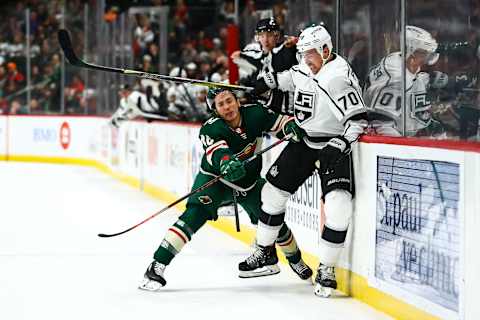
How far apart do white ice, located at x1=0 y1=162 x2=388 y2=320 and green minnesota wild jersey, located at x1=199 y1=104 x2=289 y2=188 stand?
0.65 m

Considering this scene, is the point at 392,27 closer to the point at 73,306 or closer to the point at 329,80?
the point at 329,80

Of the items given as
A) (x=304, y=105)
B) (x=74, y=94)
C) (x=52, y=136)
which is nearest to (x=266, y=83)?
(x=304, y=105)

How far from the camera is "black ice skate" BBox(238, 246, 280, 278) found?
587 centimetres

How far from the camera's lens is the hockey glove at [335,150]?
5.18 m

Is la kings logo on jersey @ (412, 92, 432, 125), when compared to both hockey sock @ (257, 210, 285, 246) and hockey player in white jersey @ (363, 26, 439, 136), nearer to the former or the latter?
hockey player in white jersey @ (363, 26, 439, 136)

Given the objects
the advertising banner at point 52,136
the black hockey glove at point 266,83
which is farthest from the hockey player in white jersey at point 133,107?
the black hockey glove at point 266,83

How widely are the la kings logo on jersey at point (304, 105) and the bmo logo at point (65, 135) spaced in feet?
43.1

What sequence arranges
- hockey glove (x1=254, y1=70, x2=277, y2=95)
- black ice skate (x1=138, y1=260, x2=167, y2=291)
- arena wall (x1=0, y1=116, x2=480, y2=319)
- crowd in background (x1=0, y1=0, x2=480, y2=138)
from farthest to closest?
1. hockey glove (x1=254, y1=70, x2=277, y2=95)
2. black ice skate (x1=138, y1=260, x2=167, y2=291)
3. crowd in background (x1=0, y1=0, x2=480, y2=138)
4. arena wall (x1=0, y1=116, x2=480, y2=319)

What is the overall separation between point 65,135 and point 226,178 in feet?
43.0

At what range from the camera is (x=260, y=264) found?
5891 millimetres

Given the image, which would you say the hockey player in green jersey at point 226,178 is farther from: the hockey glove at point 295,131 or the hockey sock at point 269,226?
the hockey sock at point 269,226

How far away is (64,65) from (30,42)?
87 cm

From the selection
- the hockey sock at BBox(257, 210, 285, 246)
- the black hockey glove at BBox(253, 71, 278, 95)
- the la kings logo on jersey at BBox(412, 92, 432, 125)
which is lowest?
the hockey sock at BBox(257, 210, 285, 246)

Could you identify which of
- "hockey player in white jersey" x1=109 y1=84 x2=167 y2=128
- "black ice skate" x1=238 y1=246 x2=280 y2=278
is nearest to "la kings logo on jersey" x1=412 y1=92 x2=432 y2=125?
"black ice skate" x1=238 y1=246 x2=280 y2=278
